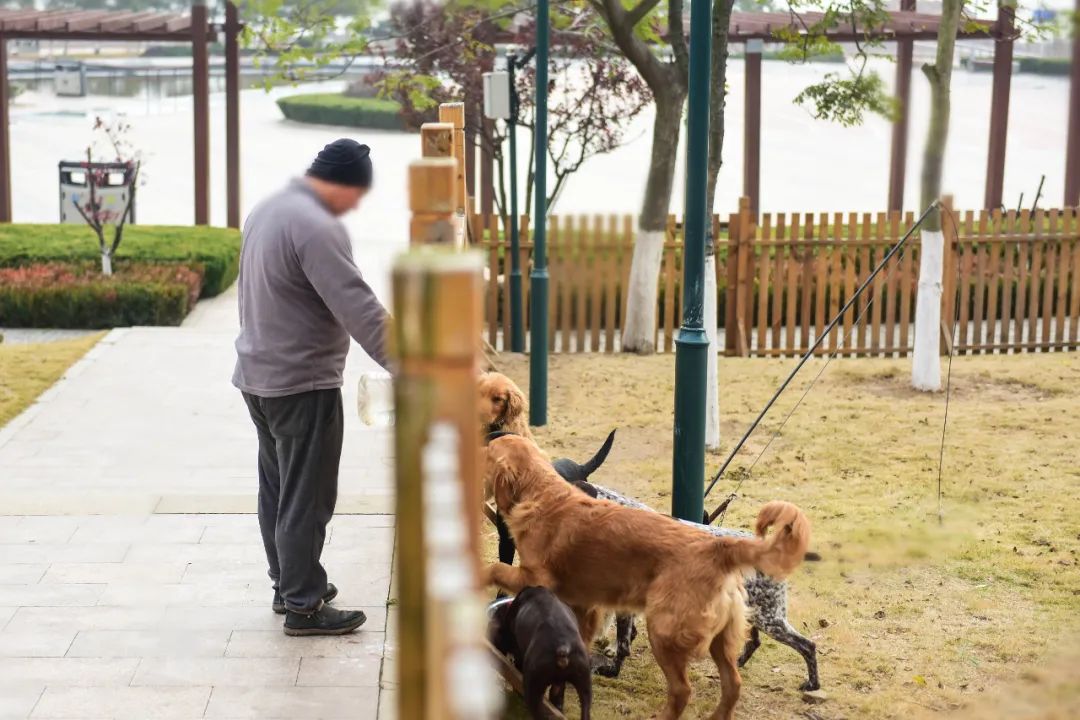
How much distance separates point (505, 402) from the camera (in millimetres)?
5594

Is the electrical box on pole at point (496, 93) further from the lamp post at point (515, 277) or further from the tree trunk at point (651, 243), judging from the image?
the tree trunk at point (651, 243)

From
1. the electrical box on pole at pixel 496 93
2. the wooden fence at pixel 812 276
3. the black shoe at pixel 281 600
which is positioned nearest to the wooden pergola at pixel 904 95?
the wooden fence at pixel 812 276

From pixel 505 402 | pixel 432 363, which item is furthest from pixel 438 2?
pixel 432 363

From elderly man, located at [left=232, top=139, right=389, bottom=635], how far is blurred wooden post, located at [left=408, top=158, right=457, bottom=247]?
193 centimetres

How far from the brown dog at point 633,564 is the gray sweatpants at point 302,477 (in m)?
0.74

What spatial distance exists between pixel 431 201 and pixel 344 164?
7.67 ft

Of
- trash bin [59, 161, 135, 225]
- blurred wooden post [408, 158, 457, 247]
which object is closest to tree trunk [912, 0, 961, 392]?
blurred wooden post [408, 158, 457, 247]

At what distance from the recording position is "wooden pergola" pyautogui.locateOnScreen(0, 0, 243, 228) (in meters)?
18.7

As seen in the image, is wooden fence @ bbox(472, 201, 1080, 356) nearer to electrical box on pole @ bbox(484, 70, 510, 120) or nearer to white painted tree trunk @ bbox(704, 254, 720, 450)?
electrical box on pole @ bbox(484, 70, 510, 120)

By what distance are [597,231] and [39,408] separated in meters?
5.64

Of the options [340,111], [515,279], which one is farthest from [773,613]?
[340,111]

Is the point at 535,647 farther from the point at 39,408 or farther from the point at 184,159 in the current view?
the point at 184,159

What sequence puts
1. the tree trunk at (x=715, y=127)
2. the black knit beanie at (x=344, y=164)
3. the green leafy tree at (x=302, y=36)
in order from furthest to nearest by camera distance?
the green leafy tree at (x=302, y=36)
the tree trunk at (x=715, y=127)
the black knit beanie at (x=344, y=164)

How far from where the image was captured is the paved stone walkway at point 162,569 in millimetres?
4688
